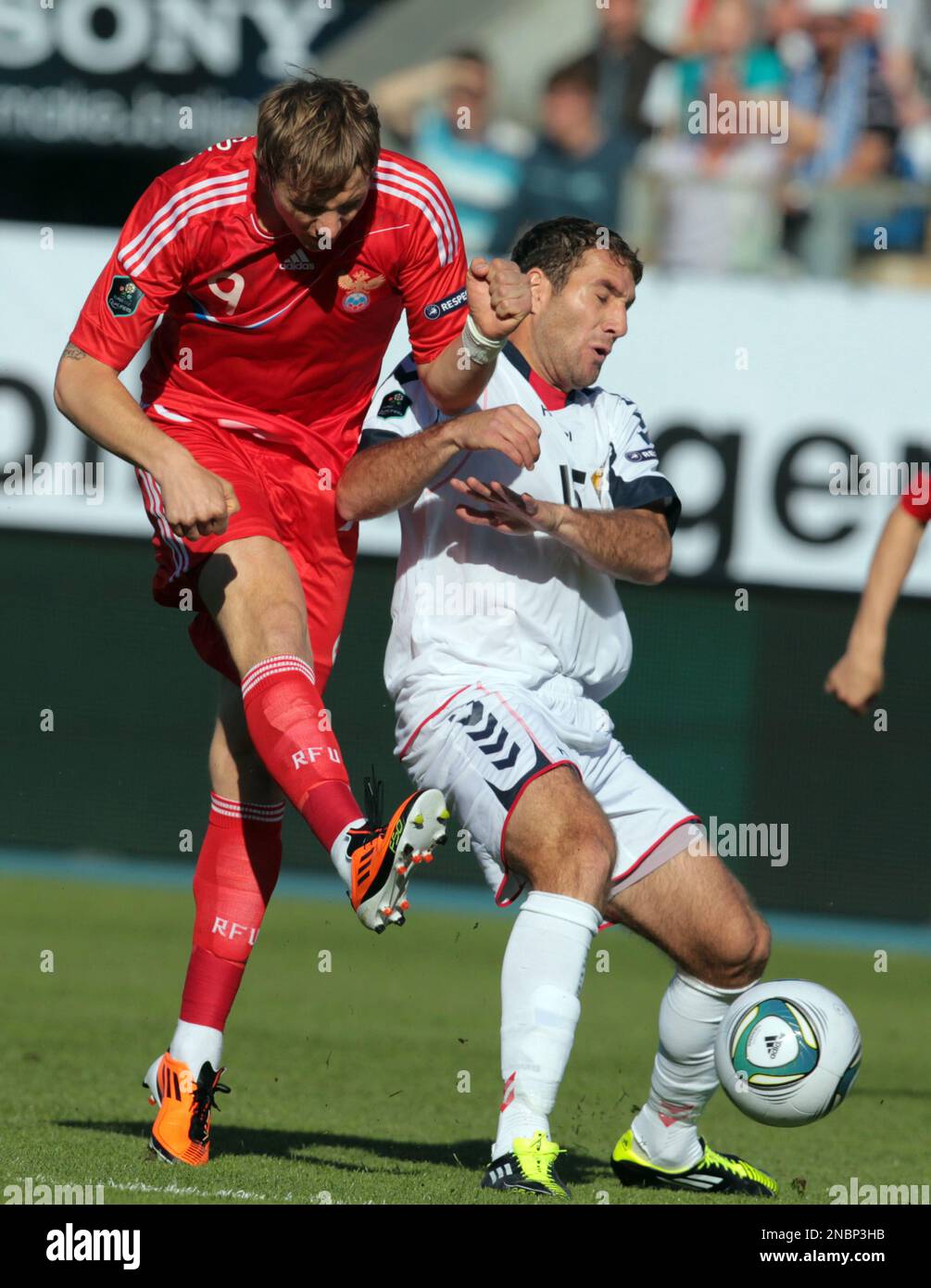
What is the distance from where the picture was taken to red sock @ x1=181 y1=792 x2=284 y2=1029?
526cm

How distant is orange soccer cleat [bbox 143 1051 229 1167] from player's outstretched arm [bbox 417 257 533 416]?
1947 millimetres

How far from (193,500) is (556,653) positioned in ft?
3.70

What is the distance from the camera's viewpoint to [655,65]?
521 inches

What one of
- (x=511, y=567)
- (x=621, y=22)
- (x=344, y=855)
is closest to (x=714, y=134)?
(x=621, y=22)

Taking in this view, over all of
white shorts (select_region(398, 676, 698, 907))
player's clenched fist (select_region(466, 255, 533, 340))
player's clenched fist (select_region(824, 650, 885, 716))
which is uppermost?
player's clenched fist (select_region(466, 255, 533, 340))

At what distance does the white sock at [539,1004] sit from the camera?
14.4 feet

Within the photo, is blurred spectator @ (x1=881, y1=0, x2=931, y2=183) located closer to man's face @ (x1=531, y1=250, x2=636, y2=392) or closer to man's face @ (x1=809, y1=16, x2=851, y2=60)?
man's face @ (x1=809, y1=16, x2=851, y2=60)

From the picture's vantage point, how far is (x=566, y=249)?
5.17 meters

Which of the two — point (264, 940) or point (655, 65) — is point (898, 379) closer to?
point (655, 65)

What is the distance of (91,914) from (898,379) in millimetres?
5688

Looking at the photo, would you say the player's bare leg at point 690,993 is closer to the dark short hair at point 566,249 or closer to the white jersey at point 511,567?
the white jersey at point 511,567

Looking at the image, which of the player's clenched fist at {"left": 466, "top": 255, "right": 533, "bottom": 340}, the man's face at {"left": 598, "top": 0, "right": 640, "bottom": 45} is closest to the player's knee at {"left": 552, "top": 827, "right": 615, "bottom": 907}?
the player's clenched fist at {"left": 466, "top": 255, "right": 533, "bottom": 340}

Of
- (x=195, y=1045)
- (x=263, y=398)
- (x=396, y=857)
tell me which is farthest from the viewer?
(x=263, y=398)

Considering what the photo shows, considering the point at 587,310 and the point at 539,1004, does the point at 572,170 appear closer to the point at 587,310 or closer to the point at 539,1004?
the point at 587,310
